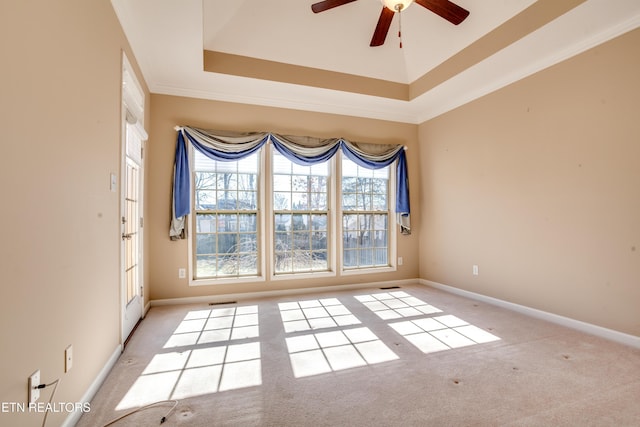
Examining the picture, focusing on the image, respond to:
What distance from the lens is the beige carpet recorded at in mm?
1708

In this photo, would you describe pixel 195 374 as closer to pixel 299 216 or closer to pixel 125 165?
pixel 125 165

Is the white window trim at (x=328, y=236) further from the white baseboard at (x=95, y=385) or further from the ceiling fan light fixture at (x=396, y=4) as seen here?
the ceiling fan light fixture at (x=396, y=4)

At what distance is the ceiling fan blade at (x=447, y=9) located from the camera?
247 cm

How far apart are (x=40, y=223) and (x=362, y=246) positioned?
3.95m

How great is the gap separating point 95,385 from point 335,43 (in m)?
3.97

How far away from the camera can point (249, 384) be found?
201cm

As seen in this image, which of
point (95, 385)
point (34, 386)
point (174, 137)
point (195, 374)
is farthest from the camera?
point (174, 137)

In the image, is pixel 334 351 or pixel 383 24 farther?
pixel 383 24

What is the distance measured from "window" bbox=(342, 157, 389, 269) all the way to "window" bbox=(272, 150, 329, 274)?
1.08 ft

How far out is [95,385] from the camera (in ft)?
6.27

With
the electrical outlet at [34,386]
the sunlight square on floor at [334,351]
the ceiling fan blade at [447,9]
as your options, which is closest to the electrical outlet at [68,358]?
the electrical outlet at [34,386]

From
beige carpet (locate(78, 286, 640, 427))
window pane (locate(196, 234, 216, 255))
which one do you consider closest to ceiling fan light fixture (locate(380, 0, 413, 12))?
beige carpet (locate(78, 286, 640, 427))

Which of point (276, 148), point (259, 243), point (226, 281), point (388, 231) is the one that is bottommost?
point (226, 281)

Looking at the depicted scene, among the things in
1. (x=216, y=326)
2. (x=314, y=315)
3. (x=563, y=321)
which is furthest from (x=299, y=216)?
(x=563, y=321)
